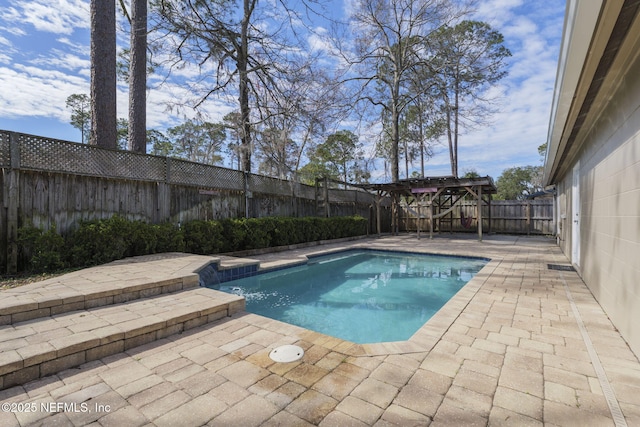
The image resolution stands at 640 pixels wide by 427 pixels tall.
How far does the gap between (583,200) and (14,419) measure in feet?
22.5

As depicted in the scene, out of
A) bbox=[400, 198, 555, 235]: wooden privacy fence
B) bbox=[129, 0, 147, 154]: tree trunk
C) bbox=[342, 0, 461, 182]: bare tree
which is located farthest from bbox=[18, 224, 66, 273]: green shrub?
bbox=[342, 0, 461, 182]: bare tree

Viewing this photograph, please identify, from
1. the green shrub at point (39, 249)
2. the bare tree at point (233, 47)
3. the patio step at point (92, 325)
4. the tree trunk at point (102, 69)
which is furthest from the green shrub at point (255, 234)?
the patio step at point (92, 325)

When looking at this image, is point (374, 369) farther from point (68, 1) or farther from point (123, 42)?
point (123, 42)

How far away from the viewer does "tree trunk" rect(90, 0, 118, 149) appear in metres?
5.93

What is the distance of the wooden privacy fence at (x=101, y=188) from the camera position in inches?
166

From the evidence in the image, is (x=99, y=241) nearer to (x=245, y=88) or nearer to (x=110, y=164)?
(x=110, y=164)

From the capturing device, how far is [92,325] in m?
2.40

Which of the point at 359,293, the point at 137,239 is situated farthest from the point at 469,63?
the point at 137,239

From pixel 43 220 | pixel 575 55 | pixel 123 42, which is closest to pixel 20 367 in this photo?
pixel 43 220

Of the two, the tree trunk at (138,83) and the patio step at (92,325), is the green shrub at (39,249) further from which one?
the tree trunk at (138,83)

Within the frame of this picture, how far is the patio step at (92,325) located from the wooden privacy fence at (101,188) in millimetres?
2494

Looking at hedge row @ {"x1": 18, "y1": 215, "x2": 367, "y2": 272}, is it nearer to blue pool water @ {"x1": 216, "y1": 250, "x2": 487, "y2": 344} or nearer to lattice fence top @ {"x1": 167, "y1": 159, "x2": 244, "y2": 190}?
lattice fence top @ {"x1": 167, "y1": 159, "x2": 244, "y2": 190}

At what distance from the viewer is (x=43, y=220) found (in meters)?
4.54

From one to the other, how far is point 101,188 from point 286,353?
5.12 metres
